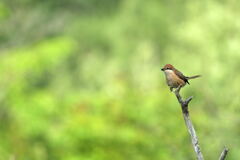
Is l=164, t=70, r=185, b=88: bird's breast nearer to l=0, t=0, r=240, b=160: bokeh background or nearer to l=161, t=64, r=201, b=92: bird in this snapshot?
l=161, t=64, r=201, b=92: bird

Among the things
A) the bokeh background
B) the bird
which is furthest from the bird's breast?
the bokeh background

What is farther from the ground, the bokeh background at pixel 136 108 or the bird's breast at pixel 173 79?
the bokeh background at pixel 136 108

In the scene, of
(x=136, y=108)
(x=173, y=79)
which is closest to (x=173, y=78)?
(x=173, y=79)

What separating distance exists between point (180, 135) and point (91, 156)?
3098 mm

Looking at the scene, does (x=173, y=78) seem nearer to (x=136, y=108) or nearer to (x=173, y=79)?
(x=173, y=79)

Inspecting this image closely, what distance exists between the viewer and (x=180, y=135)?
2397 centimetres

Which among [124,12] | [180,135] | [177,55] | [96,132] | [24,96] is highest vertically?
[124,12]

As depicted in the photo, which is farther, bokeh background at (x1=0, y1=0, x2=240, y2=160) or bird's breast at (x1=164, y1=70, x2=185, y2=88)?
bokeh background at (x1=0, y1=0, x2=240, y2=160)

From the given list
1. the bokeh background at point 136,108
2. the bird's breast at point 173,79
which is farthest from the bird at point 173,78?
the bokeh background at point 136,108

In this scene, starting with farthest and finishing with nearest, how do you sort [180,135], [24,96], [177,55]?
[177,55] → [24,96] → [180,135]

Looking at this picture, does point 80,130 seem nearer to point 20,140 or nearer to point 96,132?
point 96,132

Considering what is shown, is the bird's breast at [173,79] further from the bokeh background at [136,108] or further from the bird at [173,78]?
the bokeh background at [136,108]

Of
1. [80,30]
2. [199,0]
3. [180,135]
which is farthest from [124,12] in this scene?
[180,135]

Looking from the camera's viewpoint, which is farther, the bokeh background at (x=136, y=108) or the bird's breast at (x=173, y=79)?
the bokeh background at (x=136, y=108)
